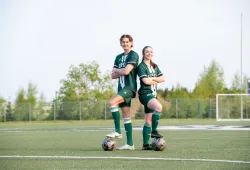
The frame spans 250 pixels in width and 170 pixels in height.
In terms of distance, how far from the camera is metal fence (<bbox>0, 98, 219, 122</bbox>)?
143 feet

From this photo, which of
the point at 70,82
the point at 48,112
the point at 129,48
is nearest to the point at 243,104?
the point at 48,112

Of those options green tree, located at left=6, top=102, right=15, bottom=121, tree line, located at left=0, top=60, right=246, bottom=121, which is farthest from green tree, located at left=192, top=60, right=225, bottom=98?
green tree, located at left=6, top=102, right=15, bottom=121

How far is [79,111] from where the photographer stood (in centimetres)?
4394

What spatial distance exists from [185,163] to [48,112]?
37.1 meters

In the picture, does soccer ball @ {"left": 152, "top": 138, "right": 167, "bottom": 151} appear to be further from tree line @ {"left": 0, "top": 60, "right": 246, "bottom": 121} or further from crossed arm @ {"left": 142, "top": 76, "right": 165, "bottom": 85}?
tree line @ {"left": 0, "top": 60, "right": 246, "bottom": 121}

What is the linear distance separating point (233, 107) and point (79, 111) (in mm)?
12693

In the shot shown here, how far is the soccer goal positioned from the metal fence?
5.17 m

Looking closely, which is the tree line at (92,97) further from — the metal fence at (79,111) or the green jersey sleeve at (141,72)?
the green jersey sleeve at (141,72)

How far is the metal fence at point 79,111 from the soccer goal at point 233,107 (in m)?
5.17

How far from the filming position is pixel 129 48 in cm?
1052

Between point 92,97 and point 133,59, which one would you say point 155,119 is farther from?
point 92,97

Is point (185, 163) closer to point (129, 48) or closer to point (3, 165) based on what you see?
point (3, 165)

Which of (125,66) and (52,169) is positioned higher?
(125,66)

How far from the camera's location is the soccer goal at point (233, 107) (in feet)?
121
